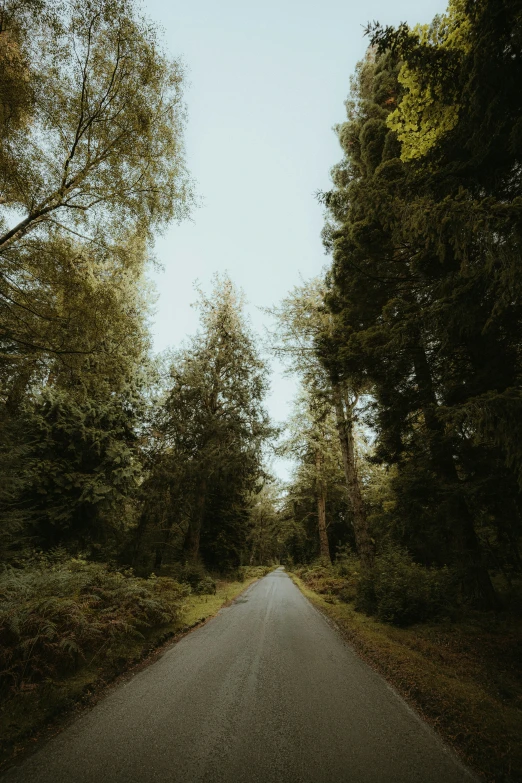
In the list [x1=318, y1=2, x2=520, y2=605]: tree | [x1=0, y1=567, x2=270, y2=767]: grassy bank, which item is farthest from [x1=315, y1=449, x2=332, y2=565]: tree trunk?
[x1=0, y1=567, x2=270, y2=767]: grassy bank

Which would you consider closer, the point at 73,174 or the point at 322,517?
the point at 73,174

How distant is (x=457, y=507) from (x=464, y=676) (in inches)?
115

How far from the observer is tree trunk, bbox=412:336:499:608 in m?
6.76

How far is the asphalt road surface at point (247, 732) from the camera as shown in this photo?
279cm

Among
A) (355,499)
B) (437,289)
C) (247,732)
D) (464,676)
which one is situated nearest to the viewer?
(247,732)

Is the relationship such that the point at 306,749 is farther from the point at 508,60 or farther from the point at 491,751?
the point at 508,60

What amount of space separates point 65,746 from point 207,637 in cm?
455

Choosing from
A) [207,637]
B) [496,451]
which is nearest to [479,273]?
[496,451]

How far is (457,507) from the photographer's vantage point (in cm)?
682

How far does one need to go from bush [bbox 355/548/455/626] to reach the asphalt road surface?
115 inches

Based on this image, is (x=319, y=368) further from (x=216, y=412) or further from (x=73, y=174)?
(x=73, y=174)

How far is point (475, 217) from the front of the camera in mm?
4273

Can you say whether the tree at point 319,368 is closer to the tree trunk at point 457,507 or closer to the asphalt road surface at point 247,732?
the tree trunk at point 457,507

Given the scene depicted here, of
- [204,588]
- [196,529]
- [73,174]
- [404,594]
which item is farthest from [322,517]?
[73,174]
